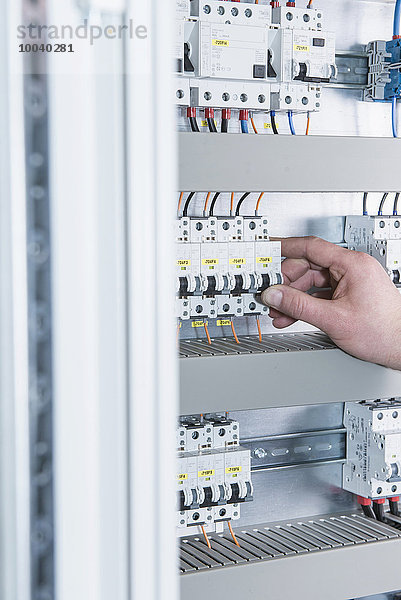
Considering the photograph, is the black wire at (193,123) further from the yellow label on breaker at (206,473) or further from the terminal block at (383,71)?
the yellow label on breaker at (206,473)

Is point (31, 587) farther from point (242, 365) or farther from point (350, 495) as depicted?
point (350, 495)

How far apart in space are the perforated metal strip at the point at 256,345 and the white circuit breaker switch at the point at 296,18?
626mm

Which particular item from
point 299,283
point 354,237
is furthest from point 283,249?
point 354,237

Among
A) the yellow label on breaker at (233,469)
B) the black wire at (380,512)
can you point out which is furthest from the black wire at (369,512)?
the yellow label on breaker at (233,469)

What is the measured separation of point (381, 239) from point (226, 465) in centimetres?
57

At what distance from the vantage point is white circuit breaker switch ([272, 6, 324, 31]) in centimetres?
149

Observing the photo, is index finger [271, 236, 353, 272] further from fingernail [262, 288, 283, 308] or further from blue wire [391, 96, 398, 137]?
blue wire [391, 96, 398, 137]

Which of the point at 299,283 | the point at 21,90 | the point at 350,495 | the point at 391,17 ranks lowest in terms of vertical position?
the point at 350,495

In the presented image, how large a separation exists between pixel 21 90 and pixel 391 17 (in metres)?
1.66

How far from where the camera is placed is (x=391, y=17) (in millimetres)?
1829

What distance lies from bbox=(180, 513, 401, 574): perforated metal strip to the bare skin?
43cm

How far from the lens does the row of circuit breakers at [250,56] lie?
1422mm

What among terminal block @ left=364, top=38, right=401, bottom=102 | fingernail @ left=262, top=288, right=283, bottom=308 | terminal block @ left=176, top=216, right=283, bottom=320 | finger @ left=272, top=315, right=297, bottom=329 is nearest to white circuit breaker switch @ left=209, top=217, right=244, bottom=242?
terminal block @ left=176, top=216, right=283, bottom=320

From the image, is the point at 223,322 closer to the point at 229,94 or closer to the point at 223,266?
the point at 223,266
